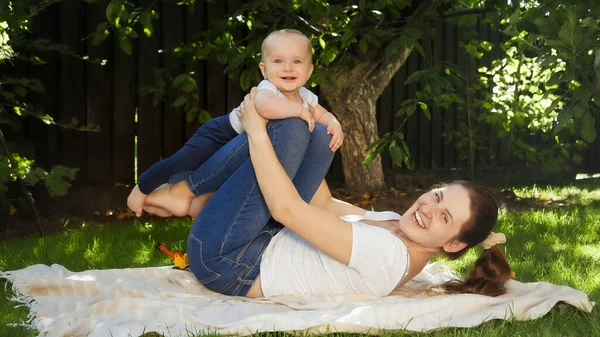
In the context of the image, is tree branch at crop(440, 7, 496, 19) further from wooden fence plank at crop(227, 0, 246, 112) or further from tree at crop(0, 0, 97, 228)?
tree at crop(0, 0, 97, 228)

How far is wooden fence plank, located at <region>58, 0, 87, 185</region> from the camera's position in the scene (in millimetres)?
4945

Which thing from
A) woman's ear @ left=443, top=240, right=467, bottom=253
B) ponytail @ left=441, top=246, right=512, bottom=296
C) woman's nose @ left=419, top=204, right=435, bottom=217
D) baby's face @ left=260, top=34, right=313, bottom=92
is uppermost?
baby's face @ left=260, top=34, right=313, bottom=92

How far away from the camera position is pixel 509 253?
12.4 feet

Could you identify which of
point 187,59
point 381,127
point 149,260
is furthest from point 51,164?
point 381,127

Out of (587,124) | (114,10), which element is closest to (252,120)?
(587,124)

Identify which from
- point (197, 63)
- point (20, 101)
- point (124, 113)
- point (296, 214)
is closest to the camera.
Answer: point (296, 214)

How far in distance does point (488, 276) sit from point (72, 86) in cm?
343

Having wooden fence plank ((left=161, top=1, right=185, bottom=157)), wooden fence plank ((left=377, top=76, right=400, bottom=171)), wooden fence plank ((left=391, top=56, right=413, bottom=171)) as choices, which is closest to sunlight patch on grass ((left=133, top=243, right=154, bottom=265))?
wooden fence plank ((left=161, top=1, right=185, bottom=157))

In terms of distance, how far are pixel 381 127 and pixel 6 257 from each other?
390 cm

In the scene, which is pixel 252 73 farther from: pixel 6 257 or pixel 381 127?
pixel 381 127

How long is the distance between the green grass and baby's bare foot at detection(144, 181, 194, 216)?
655 millimetres

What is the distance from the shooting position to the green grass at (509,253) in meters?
2.42

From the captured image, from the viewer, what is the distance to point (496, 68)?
7.22 meters

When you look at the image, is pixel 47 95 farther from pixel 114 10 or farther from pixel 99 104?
pixel 114 10
